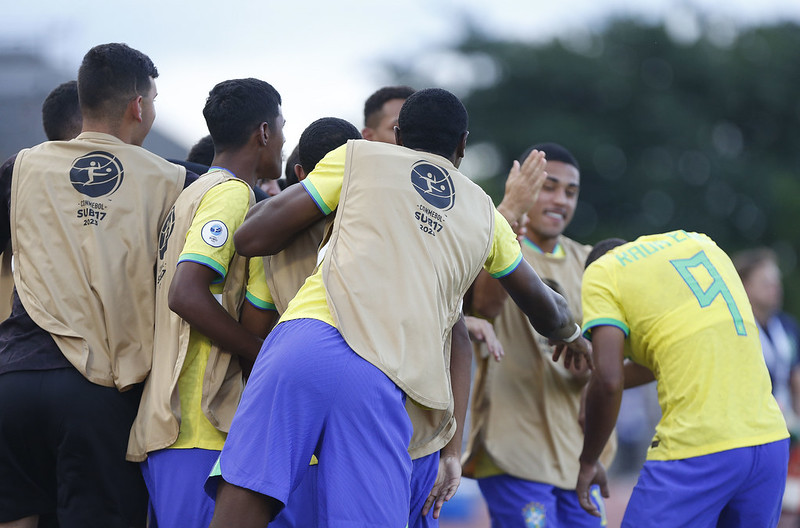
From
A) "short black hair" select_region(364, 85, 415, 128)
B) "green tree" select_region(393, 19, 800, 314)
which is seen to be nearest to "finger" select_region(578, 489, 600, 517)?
"short black hair" select_region(364, 85, 415, 128)

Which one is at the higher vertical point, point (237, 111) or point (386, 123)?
point (237, 111)

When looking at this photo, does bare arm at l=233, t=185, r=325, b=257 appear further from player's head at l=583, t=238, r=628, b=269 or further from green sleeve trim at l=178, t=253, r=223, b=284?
player's head at l=583, t=238, r=628, b=269

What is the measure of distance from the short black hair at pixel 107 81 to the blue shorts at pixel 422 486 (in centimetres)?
203

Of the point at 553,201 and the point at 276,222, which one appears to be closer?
the point at 276,222

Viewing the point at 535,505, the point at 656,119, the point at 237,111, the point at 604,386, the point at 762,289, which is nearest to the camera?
the point at 237,111

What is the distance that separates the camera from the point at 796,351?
890 cm

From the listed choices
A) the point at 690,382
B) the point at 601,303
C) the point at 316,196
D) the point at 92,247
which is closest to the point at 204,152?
the point at 92,247

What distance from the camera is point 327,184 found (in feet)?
12.6

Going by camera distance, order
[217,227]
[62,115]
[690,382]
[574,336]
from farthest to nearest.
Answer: [62,115] → [690,382] → [574,336] → [217,227]

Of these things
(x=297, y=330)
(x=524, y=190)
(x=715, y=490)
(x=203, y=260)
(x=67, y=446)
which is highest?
(x=524, y=190)

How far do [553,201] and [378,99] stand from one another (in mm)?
1238

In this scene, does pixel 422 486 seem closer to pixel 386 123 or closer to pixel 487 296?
pixel 487 296

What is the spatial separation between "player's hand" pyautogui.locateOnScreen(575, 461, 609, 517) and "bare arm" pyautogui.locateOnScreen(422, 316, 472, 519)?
1136mm

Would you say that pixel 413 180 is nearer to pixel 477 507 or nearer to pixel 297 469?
pixel 297 469
